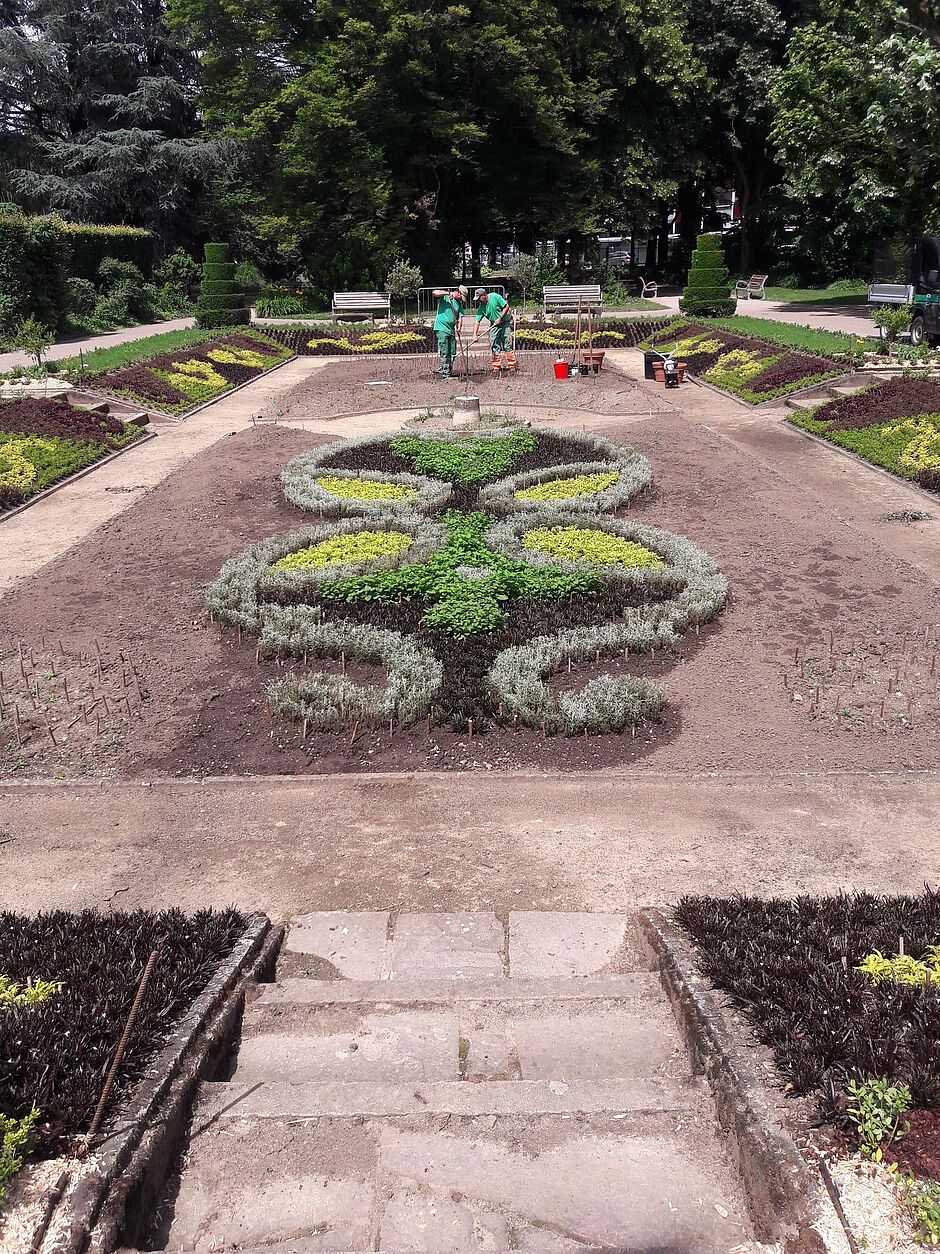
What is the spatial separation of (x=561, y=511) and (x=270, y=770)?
5.52m

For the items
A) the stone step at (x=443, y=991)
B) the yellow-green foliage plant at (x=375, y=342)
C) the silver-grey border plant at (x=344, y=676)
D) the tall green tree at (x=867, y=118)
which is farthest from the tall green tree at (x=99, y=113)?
the stone step at (x=443, y=991)

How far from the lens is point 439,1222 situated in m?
2.45

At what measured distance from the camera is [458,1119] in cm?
283

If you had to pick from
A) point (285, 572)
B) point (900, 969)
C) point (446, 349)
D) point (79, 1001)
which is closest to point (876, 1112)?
point (900, 969)

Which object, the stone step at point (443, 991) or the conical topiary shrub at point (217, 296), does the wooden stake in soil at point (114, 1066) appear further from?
the conical topiary shrub at point (217, 296)

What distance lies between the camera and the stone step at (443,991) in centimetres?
372

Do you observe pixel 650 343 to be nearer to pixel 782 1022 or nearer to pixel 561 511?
pixel 561 511

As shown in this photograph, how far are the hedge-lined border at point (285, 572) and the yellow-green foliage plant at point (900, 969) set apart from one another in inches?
229

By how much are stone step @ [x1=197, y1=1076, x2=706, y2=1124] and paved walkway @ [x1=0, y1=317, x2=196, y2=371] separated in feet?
67.1

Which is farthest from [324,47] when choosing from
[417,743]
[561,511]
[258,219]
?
[417,743]

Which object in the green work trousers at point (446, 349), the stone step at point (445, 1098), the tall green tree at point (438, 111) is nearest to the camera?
the stone step at point (445, 1098)

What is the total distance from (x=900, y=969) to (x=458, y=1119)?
159 centimetres

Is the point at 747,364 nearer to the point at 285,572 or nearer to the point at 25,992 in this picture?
the point at 285,572

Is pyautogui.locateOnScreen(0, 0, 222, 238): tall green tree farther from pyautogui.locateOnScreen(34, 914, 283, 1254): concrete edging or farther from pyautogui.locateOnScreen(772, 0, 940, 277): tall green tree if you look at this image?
pyautogui.locateOnScreen(34, 914, 283, 1254): concrete edging
